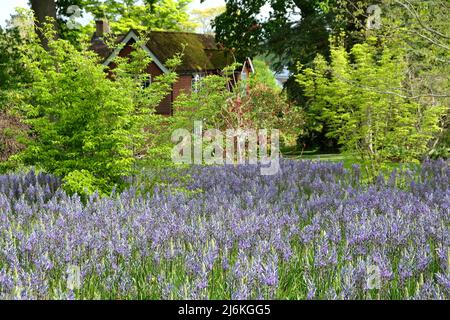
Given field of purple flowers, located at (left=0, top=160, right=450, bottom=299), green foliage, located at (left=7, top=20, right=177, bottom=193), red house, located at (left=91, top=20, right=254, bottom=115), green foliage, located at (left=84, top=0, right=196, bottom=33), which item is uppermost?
green foliage, located at (left=84, top=0, right=196, bottom=33)

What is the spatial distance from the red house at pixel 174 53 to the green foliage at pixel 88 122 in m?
24.4

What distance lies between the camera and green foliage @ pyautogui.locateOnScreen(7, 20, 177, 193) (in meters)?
9.21

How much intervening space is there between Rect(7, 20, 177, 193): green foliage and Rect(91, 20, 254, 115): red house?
24.4m

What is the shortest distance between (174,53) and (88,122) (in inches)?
1130

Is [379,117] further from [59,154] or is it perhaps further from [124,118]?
[59,154]

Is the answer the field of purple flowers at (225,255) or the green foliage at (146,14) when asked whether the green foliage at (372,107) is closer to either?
the field of purple flowers at (225,255)

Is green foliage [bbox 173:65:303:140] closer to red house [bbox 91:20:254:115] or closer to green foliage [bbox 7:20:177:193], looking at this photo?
green foliage [bbox 7:20:177:193]

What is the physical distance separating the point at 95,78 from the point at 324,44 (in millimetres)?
19290

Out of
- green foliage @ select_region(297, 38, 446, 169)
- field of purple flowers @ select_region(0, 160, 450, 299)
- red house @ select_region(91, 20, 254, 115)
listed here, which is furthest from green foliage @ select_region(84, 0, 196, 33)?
field of purple flowers @ select_region(0, 160, 450, 299)

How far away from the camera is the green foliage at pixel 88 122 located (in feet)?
30.2

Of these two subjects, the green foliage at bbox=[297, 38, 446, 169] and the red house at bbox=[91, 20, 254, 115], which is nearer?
the green foliage at bbox=[297, 38, 446, 169]

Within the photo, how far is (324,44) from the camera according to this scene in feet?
89.2

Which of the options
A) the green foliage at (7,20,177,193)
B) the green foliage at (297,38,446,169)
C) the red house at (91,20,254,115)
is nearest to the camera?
the green foliage at (7,20,177,193)
